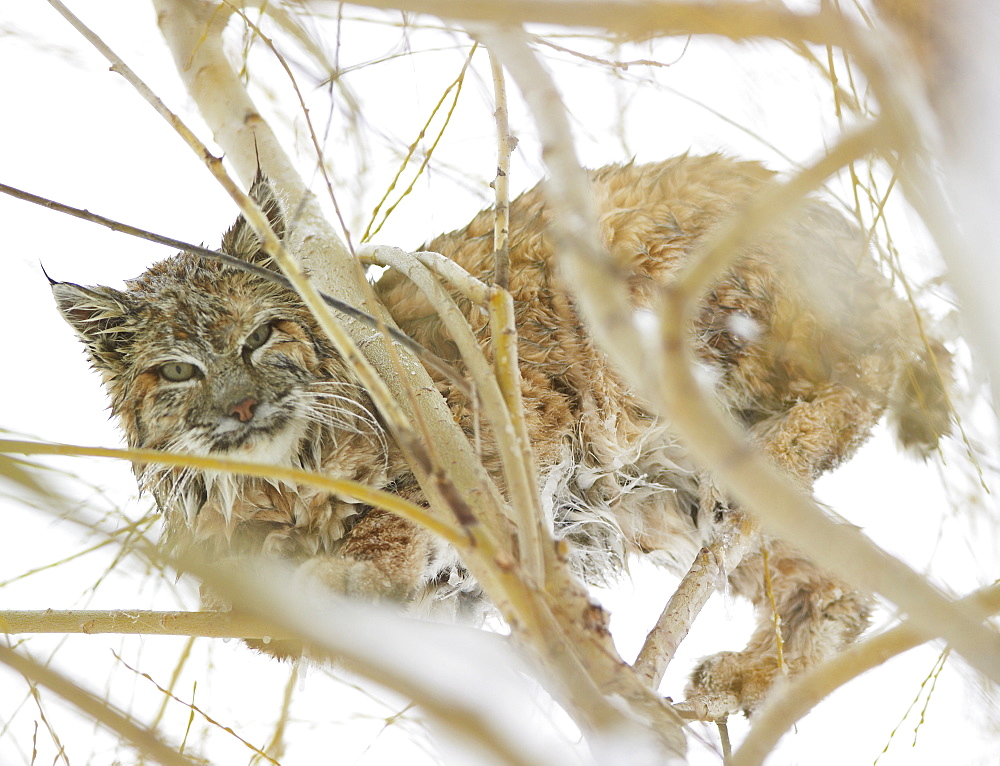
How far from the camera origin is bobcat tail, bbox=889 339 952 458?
2.65m

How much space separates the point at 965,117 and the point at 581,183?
45cm

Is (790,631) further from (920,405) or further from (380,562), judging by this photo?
(380,562)

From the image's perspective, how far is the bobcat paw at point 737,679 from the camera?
2.84 meters

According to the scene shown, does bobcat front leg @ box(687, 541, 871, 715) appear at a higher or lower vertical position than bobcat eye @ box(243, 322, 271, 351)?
lower

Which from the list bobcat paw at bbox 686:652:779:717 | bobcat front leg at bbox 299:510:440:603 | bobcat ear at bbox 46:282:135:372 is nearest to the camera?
bobcat front leg at bbox 299:510:440:603

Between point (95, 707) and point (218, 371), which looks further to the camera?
point (218, 371)

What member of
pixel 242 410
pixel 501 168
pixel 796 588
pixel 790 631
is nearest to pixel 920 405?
pixel 796 588

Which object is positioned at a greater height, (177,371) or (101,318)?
(101,318)

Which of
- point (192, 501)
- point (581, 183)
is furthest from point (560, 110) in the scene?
point (192, 501)

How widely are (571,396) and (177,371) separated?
51.2 inches

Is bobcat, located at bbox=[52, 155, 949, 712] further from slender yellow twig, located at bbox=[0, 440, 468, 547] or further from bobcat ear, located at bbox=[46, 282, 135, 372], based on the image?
slender yellow twig, located at bbox=[0, 440, 468, 547]

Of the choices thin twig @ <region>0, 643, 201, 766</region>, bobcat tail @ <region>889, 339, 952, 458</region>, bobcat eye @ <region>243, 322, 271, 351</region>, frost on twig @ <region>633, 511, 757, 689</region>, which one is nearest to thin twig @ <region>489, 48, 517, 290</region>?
frost on twig @ <region>633, 511, 757, 689</region>

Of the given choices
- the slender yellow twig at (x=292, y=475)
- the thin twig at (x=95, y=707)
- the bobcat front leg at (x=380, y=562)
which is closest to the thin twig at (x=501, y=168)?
the slender yellow twig at (x=292, y=475)

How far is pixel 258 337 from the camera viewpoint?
2.74 m
